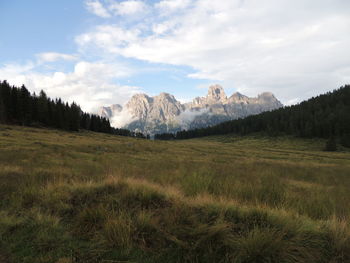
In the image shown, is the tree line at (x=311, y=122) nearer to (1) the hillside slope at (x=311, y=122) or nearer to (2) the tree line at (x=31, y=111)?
(1) the hillside slope at (x=311, y=122)

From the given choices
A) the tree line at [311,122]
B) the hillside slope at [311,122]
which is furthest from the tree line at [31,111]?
the hillside slope at [311,122]

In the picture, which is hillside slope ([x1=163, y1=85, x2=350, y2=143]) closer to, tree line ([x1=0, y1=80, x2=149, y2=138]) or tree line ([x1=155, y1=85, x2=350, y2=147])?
tree line ([x1=155, y1=85, x2=350, y2=147])

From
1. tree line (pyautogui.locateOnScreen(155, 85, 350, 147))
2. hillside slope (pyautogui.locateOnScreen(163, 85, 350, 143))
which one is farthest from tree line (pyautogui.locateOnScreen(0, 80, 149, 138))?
hillside slope (pyautogui.locateOnScreen(163, 85, 350, 143))

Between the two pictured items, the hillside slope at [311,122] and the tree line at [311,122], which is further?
the hillside slope at [311,122]

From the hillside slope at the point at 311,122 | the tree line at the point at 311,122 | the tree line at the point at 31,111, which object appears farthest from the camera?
the hillside slope at the point at 311,122

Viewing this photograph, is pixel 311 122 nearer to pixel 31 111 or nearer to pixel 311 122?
pixel 311 122

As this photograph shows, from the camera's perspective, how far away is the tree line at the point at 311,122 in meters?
97.5

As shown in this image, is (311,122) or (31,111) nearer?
(31,111)

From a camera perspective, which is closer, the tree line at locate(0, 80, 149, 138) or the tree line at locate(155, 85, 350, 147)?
the tree line at locate(0, 80, 149, 138)

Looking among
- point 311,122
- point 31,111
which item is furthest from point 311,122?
point 31,111

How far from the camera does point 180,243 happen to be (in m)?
3.32

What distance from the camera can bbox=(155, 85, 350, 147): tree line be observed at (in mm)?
97469

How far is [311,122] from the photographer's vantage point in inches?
4291

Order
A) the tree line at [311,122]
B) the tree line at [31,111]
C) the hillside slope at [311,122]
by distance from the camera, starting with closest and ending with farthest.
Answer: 1. the tree line at [31,111]
2. the tree line at [311,122]
3. the hillside slope at [311,122]
